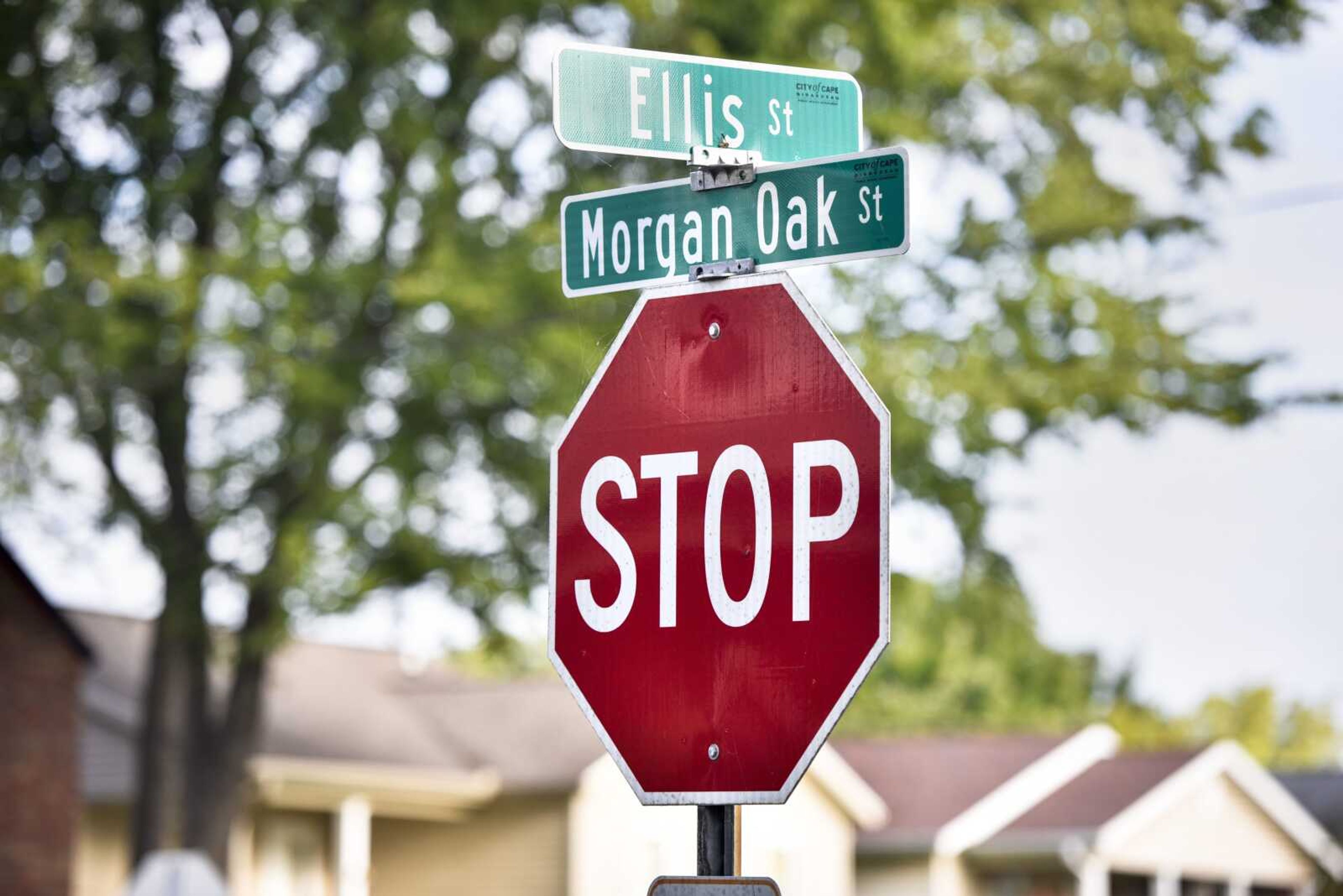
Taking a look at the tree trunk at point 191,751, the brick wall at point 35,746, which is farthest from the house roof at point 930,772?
the brick wall at point 35,746

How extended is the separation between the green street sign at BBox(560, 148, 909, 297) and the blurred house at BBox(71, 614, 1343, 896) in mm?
22113

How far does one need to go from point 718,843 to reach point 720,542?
0.52 m

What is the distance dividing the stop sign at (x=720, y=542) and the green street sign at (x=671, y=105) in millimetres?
363

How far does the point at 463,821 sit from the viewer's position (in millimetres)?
27969

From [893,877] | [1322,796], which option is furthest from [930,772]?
[1322,796]

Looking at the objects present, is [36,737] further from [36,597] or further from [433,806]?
[433,806]

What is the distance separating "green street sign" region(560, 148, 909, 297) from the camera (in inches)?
140

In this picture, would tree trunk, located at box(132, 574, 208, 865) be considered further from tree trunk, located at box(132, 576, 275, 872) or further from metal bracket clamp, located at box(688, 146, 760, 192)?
metal bracket clamp, located at box(688, 146, 760, 192)

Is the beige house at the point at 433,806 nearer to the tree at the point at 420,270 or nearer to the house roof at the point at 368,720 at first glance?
the house roof at the point at 368,720

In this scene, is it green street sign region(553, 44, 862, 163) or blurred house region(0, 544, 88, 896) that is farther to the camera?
blurred house region(0, 544, 88, 896)

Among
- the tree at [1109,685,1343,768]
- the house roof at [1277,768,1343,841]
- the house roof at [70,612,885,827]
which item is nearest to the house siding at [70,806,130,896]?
the house roof at [70,612,885,827]

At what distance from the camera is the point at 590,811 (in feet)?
89.1

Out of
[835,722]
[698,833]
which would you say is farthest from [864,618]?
[698,833]

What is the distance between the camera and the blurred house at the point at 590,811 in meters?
26.0
